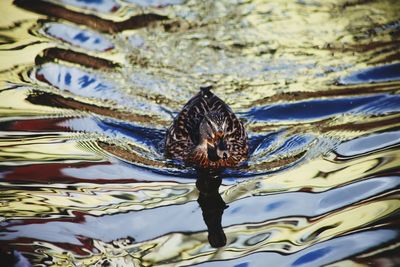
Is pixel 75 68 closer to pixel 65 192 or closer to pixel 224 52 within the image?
pixel 224 52

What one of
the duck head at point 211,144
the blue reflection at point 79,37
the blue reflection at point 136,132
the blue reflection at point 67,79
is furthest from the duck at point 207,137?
the blue reflection at point 79,37

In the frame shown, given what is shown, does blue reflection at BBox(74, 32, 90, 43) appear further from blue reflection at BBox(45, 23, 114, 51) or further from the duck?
the duck

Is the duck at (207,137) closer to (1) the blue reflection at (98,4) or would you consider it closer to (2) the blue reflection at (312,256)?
(2) the blue reflection at (312,256)

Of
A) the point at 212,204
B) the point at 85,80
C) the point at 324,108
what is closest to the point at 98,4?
the point at 85,80

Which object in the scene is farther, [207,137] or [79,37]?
[79,37]

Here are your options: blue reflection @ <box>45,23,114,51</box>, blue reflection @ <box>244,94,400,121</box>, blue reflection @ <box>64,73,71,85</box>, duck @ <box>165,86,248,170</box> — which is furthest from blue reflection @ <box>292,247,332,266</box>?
blue reflection @ <box>45,23,114,51</box>

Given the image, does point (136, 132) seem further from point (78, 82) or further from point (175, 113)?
point (78, 82)
